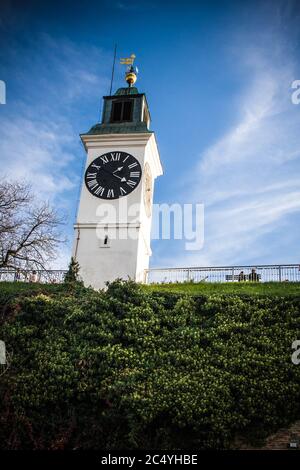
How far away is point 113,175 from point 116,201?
1.35 meters

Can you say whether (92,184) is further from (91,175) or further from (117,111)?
(117,111)

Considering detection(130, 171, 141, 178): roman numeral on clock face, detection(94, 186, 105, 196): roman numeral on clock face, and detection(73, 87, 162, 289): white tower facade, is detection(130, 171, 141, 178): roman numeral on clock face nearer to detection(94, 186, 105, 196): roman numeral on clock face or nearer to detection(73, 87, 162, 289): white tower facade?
detection(73, 87, 162, 289): white tower facade

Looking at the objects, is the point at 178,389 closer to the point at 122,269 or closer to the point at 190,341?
the point at 190,341

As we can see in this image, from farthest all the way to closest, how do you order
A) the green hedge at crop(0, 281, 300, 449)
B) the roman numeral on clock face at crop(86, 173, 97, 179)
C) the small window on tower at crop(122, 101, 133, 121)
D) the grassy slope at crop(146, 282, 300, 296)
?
the small window on tower at crop(122, 101, 133, 121) < the roman numeral on clock face at crop(86, 173, 97, 179) < the grassy slope at crop(146, 282, 300, 296) < the green hedge at crop(0, 281, 300, 449)

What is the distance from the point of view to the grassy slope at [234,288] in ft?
62.0

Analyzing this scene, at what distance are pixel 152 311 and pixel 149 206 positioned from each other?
362 inches

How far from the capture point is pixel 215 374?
1447 cm

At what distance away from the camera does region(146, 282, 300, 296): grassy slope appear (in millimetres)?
18906

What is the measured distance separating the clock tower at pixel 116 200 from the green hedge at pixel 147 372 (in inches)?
189

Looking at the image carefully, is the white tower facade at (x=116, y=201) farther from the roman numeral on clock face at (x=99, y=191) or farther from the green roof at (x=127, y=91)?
the green roof at (x=127, y=91)

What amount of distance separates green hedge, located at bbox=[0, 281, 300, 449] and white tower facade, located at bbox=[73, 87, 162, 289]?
4.82 metres

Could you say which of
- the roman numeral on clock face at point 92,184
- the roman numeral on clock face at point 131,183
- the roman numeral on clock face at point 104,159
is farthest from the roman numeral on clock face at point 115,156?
the roman numeral on clock face at point 131,183

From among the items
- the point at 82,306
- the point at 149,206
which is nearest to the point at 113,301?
the point at 82,306

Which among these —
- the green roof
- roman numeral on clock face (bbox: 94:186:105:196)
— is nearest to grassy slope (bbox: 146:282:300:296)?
roman numeral on clock face (bbox: 94:186:105:196)
